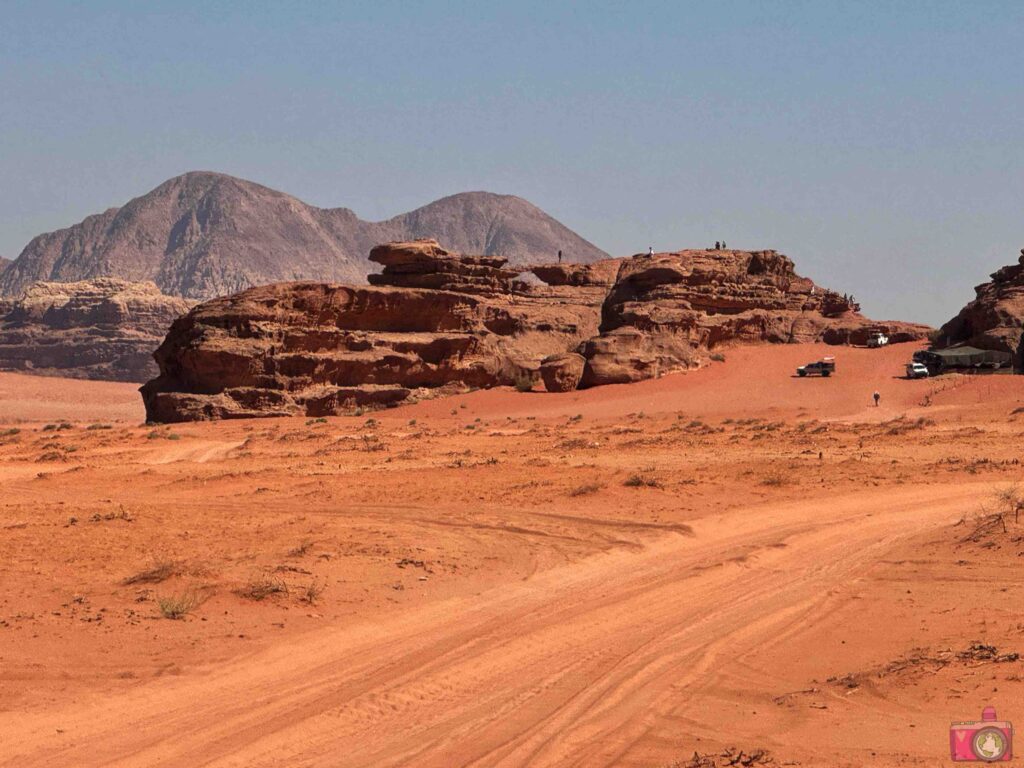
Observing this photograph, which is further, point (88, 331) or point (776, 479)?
point (88, 331)

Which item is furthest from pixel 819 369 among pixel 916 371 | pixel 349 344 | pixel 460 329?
pixel 349 344

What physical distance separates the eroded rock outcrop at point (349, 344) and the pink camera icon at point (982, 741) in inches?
1267

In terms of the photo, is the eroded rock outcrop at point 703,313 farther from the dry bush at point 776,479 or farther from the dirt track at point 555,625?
the dry bush at point 776,479

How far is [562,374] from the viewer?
4084 cm

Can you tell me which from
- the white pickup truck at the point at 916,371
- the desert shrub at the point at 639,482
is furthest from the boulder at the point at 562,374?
the desert shrub at the point at 639,482

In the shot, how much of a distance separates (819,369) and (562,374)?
992 centimetres

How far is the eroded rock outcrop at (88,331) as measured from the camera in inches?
3848

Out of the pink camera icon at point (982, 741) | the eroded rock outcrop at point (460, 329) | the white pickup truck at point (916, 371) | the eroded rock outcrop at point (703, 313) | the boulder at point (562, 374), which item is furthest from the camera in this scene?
the eroded rock outcrop at point (703, 313)

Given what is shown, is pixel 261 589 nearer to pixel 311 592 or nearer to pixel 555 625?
pixel 311 592

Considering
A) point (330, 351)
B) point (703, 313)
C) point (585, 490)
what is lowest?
point (585, 490)

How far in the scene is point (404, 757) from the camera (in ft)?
21.0

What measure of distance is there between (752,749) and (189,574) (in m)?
6.44

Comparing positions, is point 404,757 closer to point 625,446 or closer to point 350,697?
point 350,697

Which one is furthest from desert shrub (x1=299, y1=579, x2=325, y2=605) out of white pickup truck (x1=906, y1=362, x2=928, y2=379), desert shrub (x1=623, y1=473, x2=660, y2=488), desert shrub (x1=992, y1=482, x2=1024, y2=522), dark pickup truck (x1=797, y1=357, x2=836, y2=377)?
white pickup truck (x1=906, y1=362, x2=928, y2=379)
